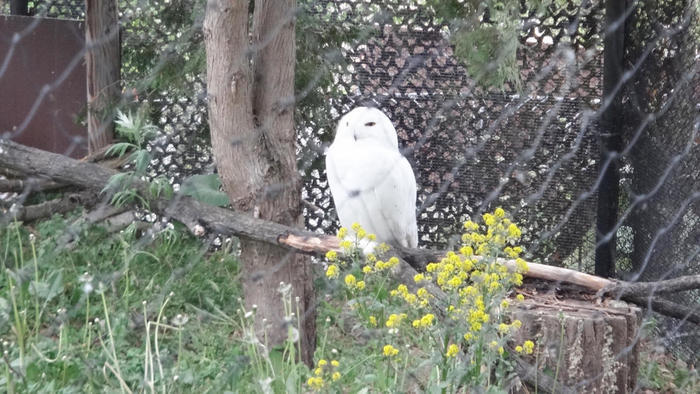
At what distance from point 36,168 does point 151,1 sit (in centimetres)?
66

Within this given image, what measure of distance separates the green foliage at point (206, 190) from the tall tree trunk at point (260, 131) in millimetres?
352

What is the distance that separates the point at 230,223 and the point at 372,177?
1.99 feet

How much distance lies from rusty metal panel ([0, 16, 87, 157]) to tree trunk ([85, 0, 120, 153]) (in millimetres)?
224

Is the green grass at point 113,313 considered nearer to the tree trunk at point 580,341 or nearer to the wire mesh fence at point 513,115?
the wire mesh fence at point 513,115

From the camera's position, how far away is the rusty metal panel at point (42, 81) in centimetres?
285

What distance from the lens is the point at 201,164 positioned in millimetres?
3150

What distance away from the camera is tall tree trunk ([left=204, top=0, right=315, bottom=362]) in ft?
6.31

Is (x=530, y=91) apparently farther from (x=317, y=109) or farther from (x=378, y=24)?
(x=317, y=109)

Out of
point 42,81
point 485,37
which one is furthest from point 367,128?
point 42,81

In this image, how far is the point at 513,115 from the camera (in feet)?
10.9

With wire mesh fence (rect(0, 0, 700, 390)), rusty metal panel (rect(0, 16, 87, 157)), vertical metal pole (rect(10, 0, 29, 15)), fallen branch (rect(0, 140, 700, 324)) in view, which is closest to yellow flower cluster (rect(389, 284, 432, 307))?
fallen branch (rect(0, 140, 700, 324))

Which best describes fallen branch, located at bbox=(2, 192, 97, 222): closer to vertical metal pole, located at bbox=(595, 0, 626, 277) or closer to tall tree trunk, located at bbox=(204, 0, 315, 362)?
tall tree trunk, located at bbox=(204, 0, 315, 362)

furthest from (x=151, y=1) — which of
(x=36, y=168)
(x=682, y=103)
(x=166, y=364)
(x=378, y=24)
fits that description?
(x=682, y=103)

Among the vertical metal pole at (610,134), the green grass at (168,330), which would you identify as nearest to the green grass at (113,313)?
the green grass at (168,330)
